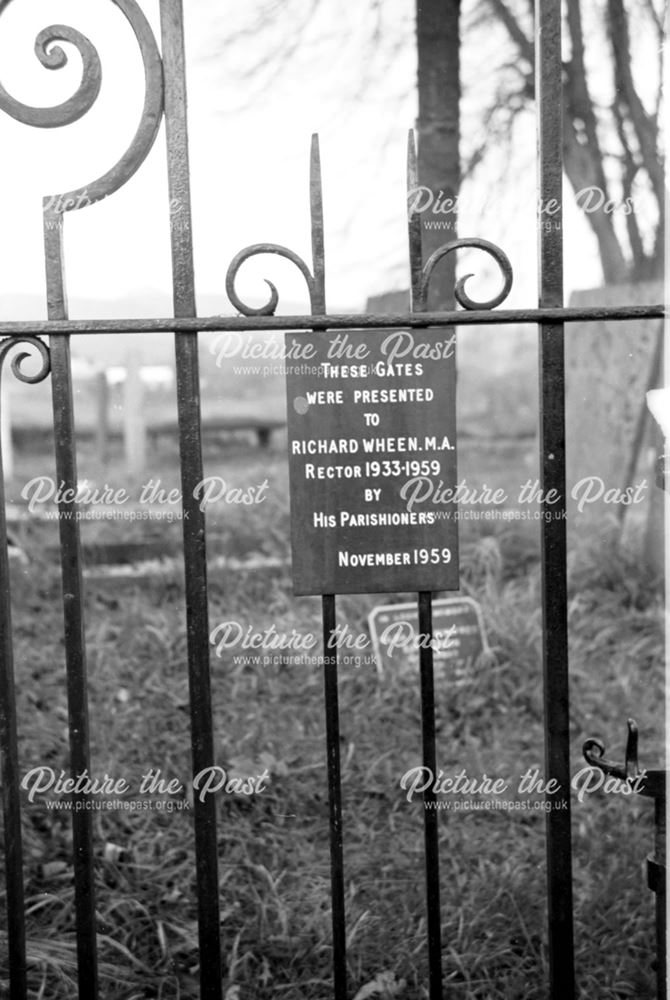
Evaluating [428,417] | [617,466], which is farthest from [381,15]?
[428,417]

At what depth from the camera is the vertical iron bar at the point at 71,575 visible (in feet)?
5.80

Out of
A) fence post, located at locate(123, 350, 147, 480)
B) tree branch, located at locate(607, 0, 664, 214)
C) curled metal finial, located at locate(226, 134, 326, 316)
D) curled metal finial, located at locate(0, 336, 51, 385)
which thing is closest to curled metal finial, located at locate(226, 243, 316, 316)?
curled metal finial, located at locate(226, 134, 326, 316)

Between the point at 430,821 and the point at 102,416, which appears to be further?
the point at 102,416

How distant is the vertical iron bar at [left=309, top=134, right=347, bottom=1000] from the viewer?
1737 millimetres

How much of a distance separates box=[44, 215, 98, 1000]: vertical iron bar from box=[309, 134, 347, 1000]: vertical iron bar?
16.7 inches

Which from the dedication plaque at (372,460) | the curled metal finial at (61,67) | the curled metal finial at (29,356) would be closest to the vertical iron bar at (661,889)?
the dedication plaque at (372,460)

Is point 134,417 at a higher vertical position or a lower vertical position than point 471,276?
lower

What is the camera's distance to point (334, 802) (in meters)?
1.84

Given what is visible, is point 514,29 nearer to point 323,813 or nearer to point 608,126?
point 608,126

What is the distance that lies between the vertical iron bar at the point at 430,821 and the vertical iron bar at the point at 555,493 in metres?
0.21

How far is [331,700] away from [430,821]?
0.91 ft

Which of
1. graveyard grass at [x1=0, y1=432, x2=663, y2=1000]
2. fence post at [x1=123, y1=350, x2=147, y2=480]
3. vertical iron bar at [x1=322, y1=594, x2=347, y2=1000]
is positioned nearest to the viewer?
vertical iron bar at [x1=322, y1=594, x2=347, y2=1000]

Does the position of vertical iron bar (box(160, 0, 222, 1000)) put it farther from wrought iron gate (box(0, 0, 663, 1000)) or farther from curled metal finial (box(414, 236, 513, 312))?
curled metal finial (box(414, 236, 513, 312))

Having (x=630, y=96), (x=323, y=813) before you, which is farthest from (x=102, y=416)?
(x=323, y=813)
